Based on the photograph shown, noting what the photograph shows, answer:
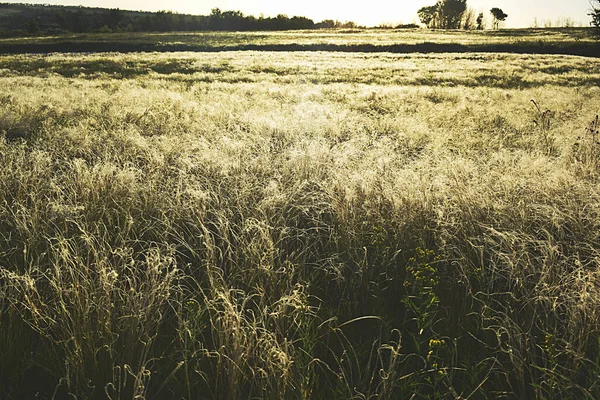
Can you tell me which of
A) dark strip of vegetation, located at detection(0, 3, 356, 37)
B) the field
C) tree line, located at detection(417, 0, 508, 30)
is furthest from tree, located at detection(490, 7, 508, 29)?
the field

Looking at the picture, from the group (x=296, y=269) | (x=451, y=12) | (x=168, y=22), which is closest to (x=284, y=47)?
(x=168, y=22)

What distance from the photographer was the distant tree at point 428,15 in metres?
98.9

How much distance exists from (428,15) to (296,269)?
110 meters

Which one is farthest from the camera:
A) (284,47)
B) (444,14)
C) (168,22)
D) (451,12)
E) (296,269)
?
A: (444,14)

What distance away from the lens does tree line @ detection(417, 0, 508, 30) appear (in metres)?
94.8

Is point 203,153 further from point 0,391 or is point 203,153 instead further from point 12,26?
point 12,26

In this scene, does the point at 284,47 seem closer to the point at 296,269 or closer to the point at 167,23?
the point at 167,23

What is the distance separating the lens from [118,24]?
84000 millimetres

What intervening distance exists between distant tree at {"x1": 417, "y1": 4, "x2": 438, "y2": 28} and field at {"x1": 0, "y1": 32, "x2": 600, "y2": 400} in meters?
103

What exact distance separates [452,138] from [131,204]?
575 centimetres

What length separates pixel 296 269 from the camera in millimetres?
3260

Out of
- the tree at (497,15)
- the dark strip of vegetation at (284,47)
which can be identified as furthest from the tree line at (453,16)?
the dark strip of vegetation at (284,47)

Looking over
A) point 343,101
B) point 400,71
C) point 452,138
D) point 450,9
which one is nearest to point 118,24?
point 450,9

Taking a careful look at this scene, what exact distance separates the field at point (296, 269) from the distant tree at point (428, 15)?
103m
